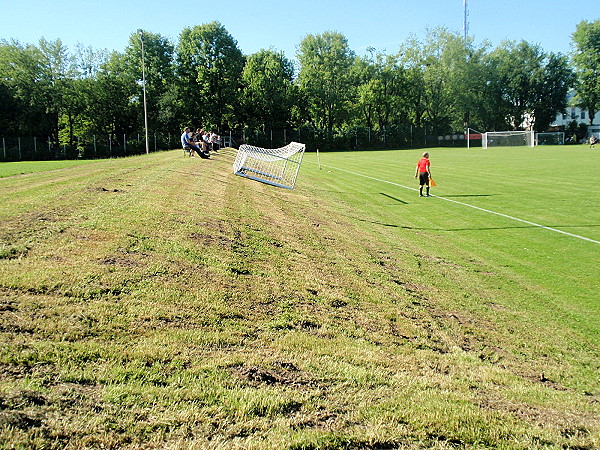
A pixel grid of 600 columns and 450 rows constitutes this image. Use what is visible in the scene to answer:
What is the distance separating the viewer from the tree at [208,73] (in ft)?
222

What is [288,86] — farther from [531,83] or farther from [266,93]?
[531,83]

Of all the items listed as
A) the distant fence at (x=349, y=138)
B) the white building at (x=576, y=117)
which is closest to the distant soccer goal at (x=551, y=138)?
the distant fence at (x=349, y=138)

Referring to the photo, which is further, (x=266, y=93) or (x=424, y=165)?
(x=266, y=93)

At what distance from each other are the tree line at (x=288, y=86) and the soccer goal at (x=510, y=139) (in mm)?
12495

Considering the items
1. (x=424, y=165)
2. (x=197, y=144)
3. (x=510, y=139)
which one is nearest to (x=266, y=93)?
(x=510, y=139)

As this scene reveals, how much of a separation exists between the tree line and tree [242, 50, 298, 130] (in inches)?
6.3

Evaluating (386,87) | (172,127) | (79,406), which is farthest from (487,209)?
(386,87)

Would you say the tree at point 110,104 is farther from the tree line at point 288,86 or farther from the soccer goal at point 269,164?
the soccer goal at point 269,164

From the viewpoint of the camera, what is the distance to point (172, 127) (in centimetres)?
6419

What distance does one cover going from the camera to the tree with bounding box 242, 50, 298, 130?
229 feet

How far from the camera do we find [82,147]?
5362 centimetres

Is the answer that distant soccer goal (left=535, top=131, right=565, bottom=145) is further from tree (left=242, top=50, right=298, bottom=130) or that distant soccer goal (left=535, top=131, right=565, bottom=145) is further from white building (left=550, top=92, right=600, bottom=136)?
tree (left=242, top=50, right=298, bottom=130)

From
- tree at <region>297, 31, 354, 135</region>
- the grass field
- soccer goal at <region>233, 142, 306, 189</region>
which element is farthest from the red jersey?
tree at <region>297, 31, 354, 135</region>

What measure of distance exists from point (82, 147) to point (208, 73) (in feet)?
74.7
